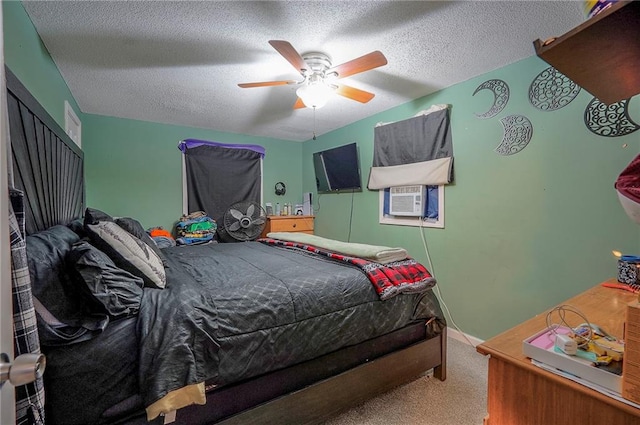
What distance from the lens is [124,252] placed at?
1.27m

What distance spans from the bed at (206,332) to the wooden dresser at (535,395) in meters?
0.75

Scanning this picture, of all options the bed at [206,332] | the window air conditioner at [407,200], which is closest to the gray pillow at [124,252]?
the bed at [206,332]

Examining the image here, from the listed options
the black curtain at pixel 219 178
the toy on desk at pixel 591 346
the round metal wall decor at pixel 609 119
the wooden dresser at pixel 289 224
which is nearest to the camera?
the toy on desk at pixel 591 346

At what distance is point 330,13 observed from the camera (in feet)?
5.10

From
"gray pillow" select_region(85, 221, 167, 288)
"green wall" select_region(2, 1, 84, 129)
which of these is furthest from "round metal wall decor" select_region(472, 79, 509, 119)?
"green wall" select_region(2, 1, 84, 129)

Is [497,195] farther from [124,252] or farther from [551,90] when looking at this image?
[124,252]

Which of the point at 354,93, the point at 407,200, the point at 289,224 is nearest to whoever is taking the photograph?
the point at 354,93

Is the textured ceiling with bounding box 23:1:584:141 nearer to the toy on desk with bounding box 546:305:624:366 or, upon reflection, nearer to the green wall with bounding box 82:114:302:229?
the green wall with bounding box 82:114:302:229

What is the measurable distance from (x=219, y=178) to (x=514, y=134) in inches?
137

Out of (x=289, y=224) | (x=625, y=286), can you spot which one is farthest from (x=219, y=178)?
(x=625, y=286)

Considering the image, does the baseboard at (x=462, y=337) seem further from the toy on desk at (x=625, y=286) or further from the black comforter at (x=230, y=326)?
the toy on desk at (x=625, y=286)

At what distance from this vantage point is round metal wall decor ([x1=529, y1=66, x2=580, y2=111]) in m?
1.82

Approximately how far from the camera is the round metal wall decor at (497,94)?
2.15m

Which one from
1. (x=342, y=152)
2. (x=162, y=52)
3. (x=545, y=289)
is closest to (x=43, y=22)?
(x=162, y=52)
